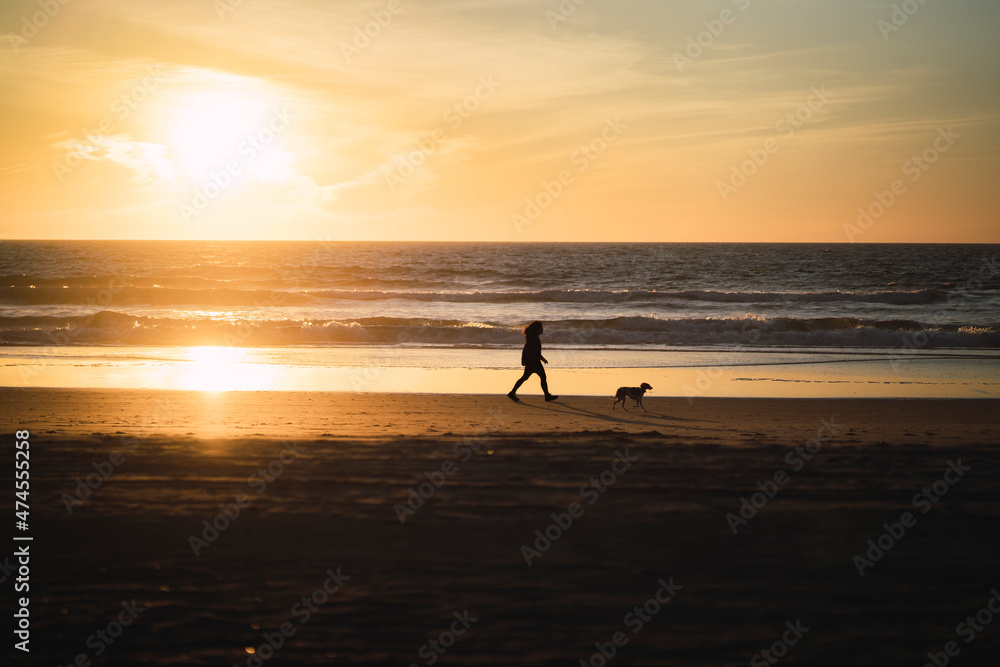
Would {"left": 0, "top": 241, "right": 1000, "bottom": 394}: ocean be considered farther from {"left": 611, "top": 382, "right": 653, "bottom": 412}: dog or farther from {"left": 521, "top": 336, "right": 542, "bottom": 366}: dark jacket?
{"left": 611, "top": 382, "right": 653, "bottom": 412}: dog

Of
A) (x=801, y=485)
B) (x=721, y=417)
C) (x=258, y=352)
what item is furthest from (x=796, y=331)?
(x=801, y=485)

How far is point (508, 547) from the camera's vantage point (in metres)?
4.96

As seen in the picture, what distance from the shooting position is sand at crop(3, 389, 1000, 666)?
12.6ft

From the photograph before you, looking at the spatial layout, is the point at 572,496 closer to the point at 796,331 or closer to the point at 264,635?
the point at 264,635

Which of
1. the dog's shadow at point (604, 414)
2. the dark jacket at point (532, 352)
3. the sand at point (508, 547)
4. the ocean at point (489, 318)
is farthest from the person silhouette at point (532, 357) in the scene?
the ocean at point (489, 318)

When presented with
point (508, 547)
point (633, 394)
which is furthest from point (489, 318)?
point (508, 547)

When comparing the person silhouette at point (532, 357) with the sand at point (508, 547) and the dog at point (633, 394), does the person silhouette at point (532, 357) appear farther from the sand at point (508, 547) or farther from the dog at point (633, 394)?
the sand at point (508, 547)

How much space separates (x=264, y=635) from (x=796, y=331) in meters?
23.8

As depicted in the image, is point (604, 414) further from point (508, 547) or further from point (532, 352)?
point (508, 547)

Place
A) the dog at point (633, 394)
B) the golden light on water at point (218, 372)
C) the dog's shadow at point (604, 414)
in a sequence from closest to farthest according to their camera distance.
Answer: the dog's shadow at point (604, 414) → the dog at point (633, 394) → the golden light on water at point (218, 372)

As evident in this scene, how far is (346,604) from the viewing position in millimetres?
4199

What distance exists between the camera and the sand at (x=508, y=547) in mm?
3830

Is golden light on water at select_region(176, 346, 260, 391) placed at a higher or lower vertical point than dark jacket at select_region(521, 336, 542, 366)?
higher

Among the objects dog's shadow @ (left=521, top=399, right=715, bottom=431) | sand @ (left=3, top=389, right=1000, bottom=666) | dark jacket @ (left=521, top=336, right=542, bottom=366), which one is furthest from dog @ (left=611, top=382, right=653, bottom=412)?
sand @ (left=3, top=389, right=1000, bottom=666)
